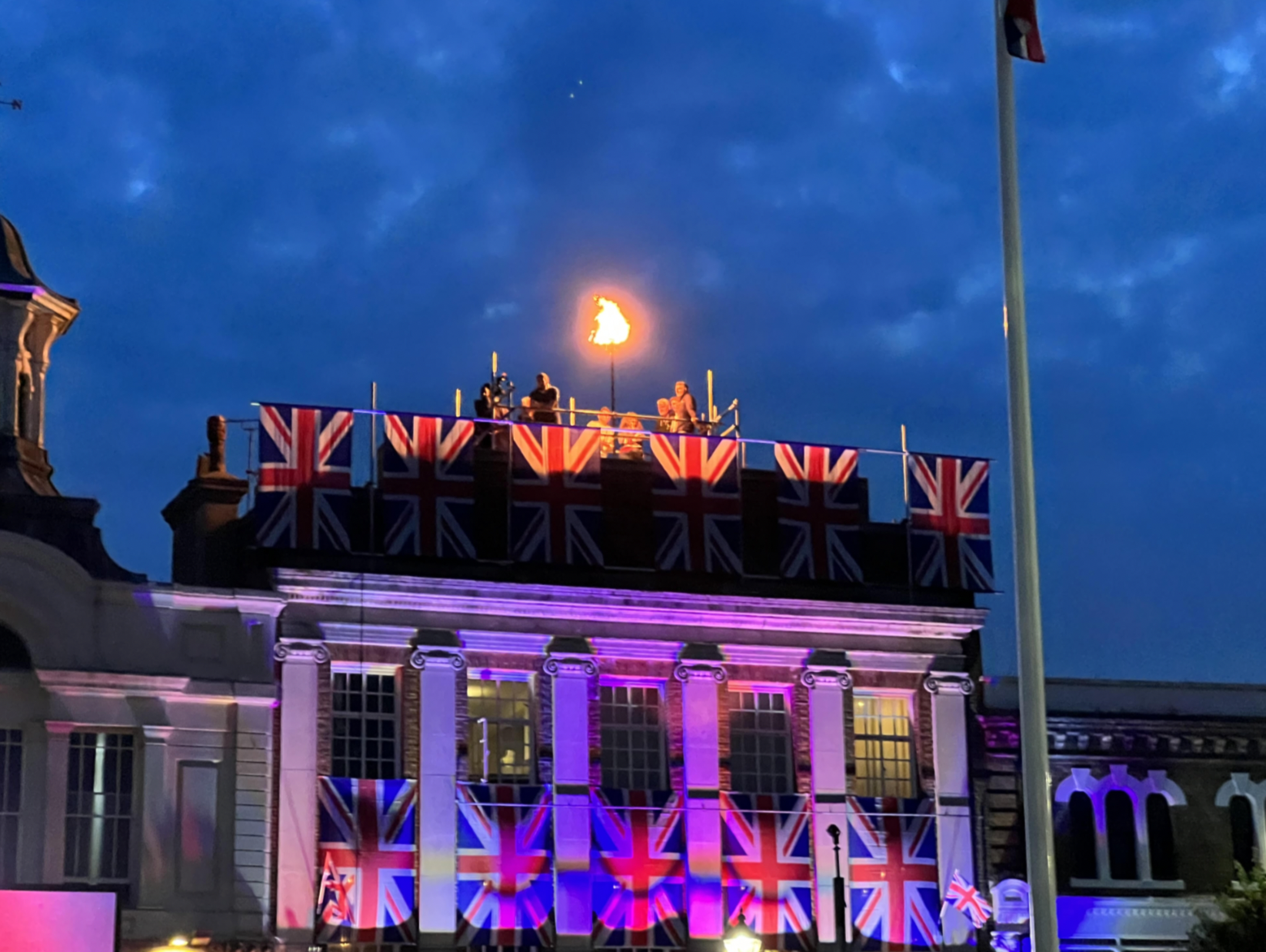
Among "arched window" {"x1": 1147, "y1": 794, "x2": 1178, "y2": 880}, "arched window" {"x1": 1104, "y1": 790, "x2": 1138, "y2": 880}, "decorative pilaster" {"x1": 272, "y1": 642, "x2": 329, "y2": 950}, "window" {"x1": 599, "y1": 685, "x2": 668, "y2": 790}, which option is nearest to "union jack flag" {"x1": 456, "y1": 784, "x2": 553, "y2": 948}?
"window" {"x1": 599, "y1": 685, "x2": 668, "y2": 790}

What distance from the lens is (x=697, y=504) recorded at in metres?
43.2

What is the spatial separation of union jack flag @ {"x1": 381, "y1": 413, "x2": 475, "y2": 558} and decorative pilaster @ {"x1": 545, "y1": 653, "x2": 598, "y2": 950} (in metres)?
3.16

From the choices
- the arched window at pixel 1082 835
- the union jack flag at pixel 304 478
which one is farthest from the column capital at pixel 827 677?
the union jack flag at pixel 304 478

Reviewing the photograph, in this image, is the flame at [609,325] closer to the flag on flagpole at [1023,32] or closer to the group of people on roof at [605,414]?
the group of people on roof at [605,414]

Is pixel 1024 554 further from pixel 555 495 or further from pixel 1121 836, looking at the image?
pixel 1121 836

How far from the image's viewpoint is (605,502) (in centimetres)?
4312

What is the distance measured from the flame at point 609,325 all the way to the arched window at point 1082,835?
14028 mm

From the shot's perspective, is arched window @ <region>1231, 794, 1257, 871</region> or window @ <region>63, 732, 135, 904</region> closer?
window @ <region>63, 732, 135, 904</region>

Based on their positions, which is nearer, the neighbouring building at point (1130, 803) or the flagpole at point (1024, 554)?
the flagpole at point (1024, 554)

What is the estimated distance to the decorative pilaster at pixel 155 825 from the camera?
37.1 meters

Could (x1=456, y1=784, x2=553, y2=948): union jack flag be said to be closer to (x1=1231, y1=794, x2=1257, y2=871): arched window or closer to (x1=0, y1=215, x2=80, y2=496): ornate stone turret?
(x1=0, y1=215, x2=80, y2=496): ornate stone turret

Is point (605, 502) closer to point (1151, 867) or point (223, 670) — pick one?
point (223, 670)

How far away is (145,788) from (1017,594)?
782 inches

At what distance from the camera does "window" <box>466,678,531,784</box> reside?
41.1 meters
